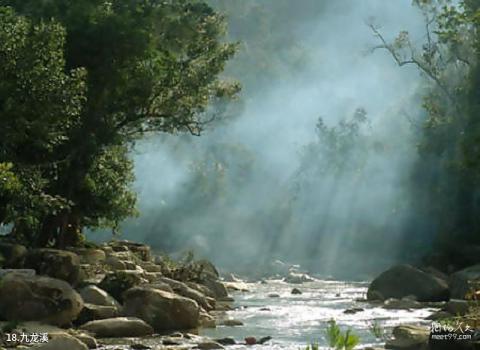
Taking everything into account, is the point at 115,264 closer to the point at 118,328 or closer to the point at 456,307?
the point at 118,328

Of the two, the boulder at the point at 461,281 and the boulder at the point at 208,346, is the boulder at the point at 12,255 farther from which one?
the boulder at the point at 461,281

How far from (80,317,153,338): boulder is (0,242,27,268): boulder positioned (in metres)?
4.04

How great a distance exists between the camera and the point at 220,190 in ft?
249

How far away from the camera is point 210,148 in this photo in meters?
86.6

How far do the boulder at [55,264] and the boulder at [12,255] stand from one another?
295 mm

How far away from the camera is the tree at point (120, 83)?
22.5 metres

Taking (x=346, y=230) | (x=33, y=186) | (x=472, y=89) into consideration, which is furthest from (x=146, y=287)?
(x=346, y=230)

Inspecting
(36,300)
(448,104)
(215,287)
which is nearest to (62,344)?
(36,300)

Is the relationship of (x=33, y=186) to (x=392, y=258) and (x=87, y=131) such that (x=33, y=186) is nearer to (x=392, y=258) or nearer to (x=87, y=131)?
(x=87, y=131)

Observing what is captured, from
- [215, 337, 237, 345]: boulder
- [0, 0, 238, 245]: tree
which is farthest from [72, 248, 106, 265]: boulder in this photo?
[215, 337, 237, 345]: boulder

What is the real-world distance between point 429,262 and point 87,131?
78.1 feet

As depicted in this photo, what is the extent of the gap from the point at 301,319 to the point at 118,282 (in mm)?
5163

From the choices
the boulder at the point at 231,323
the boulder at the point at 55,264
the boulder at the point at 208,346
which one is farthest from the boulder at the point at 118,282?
the boulder at the point at 208,346

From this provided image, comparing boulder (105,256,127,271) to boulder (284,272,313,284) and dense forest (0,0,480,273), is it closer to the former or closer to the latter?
dense forest (0,0,480,273)
